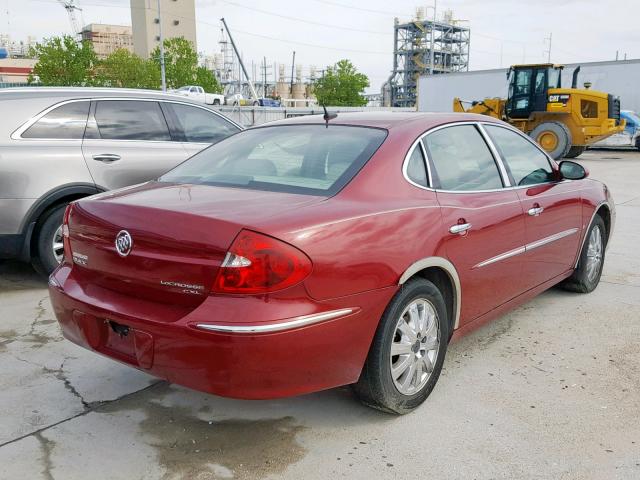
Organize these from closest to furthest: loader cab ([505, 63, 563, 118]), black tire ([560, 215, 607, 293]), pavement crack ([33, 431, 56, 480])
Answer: pavement crack ([33, 431, 56, 480]), black tire ([560, 215, 607, 293]), loader cab ([505, 63, 563, 118])

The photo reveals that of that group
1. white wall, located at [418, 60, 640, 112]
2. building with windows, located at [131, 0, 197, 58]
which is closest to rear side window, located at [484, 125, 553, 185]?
white wall, located at [418, 60, 640, 112]

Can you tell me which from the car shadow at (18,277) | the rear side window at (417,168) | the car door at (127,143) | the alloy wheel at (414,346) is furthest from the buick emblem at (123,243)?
the car shadow at (18,277)

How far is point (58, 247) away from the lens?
5465 millimetres

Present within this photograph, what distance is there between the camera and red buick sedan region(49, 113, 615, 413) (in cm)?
250

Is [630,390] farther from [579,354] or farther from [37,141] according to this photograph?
[37,141]

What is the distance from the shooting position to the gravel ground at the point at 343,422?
273 centimetres

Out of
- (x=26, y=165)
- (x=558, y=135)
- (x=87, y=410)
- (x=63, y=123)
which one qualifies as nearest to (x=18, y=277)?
(x=26, y=165)

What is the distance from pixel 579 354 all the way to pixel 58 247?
424cm

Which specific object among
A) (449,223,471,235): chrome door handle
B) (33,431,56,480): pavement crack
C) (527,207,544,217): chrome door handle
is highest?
(449,223,471,235): chrome door handle

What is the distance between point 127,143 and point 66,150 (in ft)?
2.00

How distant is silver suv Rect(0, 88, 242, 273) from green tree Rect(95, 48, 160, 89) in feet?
216

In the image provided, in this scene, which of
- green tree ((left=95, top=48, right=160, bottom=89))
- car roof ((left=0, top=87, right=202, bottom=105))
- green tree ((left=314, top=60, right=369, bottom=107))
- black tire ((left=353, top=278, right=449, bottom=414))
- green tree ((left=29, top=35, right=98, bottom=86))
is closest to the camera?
black tire ((left=353, top=278, right=449, bottom=414))

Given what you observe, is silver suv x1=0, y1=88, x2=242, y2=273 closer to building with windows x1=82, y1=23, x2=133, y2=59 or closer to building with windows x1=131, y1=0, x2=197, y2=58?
building with windows x1=131, y1=0, x2=197, y2=58

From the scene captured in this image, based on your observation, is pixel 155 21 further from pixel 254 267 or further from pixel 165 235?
pixel 254 267
